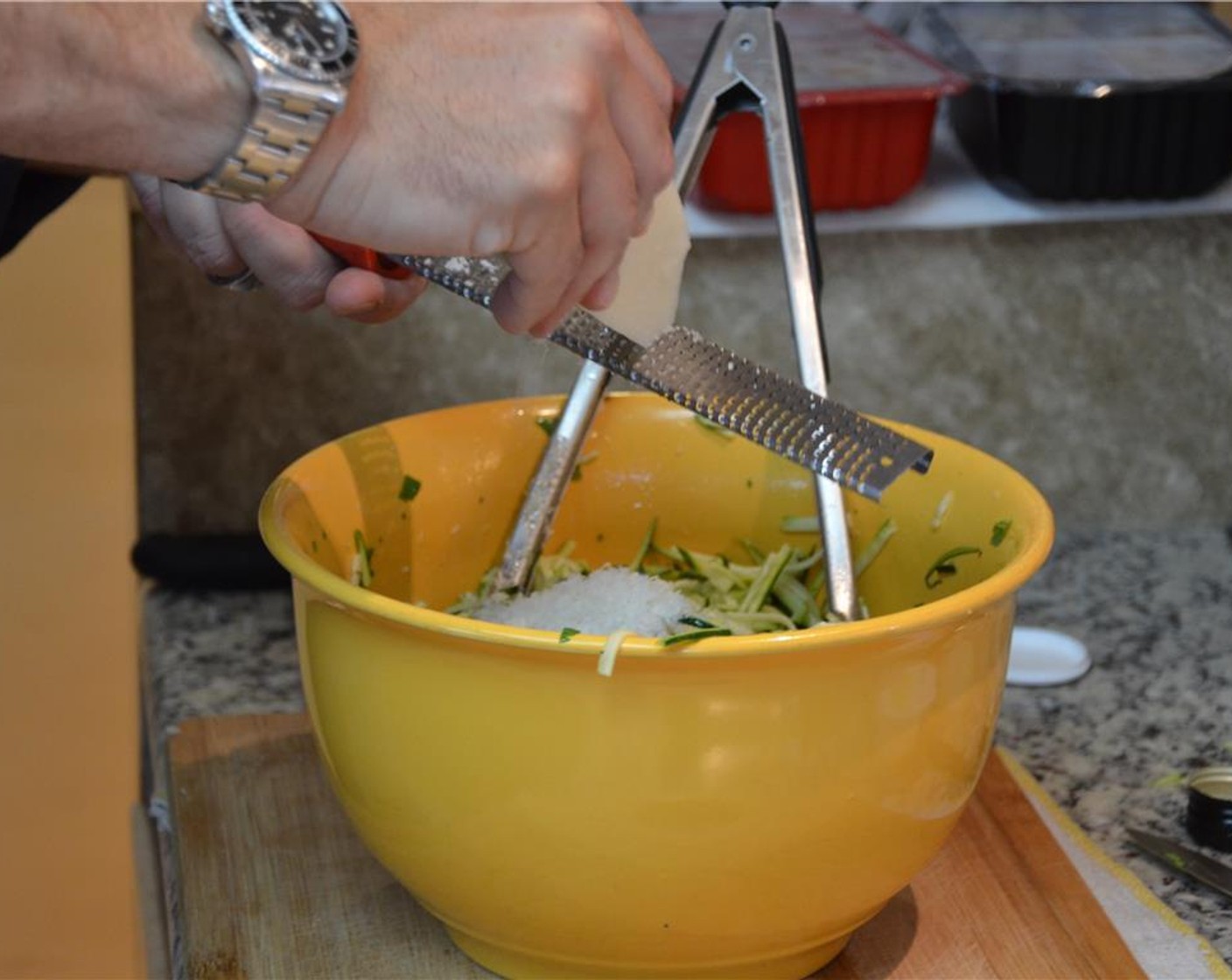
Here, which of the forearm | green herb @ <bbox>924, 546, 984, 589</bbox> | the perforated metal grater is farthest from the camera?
green herb @ <bbox>924, 546, 984, 589</bbox>

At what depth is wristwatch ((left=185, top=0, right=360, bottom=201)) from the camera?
1.84 ft

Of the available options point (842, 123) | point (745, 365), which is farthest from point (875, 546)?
point (842, 123)

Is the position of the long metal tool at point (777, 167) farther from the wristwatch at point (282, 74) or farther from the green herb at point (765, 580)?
the wristwatch at point (282, 74)

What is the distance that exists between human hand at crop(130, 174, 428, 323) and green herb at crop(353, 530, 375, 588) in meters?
0.12

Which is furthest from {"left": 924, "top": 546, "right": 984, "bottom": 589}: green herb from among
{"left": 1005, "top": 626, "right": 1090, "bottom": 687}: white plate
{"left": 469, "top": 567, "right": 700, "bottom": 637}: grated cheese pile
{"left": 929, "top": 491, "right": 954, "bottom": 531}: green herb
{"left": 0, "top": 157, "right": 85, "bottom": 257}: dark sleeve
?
{"left": 0, "top": 157, "right": 85, "bottom": 257}: dark sleeve

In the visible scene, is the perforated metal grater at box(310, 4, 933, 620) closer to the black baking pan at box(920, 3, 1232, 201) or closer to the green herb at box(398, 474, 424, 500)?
the green herb at box(398, 474, 424, 500)

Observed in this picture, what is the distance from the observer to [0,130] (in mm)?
552

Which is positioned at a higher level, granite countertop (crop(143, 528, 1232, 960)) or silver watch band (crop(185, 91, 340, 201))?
silver watch band (crop(185, 91, 340, 201))

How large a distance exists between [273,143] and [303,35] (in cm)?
4

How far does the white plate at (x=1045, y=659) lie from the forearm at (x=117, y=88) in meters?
0.72

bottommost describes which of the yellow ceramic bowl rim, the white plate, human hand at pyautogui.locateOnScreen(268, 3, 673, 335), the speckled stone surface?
the white plate

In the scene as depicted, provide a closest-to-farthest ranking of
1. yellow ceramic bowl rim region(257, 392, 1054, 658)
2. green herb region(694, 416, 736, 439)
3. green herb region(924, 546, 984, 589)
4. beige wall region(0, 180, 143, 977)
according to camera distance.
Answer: yellow ceramic bowl rim region(257, 392, 1054, 658) → green herb region(924, 546, 984, 589) → green herb region(694, 416, 736, 439) → beige wall region(0, 180, 143, 977)

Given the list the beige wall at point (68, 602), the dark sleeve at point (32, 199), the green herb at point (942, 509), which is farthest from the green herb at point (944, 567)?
the beige wall at point (68, 602)

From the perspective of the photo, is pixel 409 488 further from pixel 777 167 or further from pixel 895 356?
pixel 895 356
